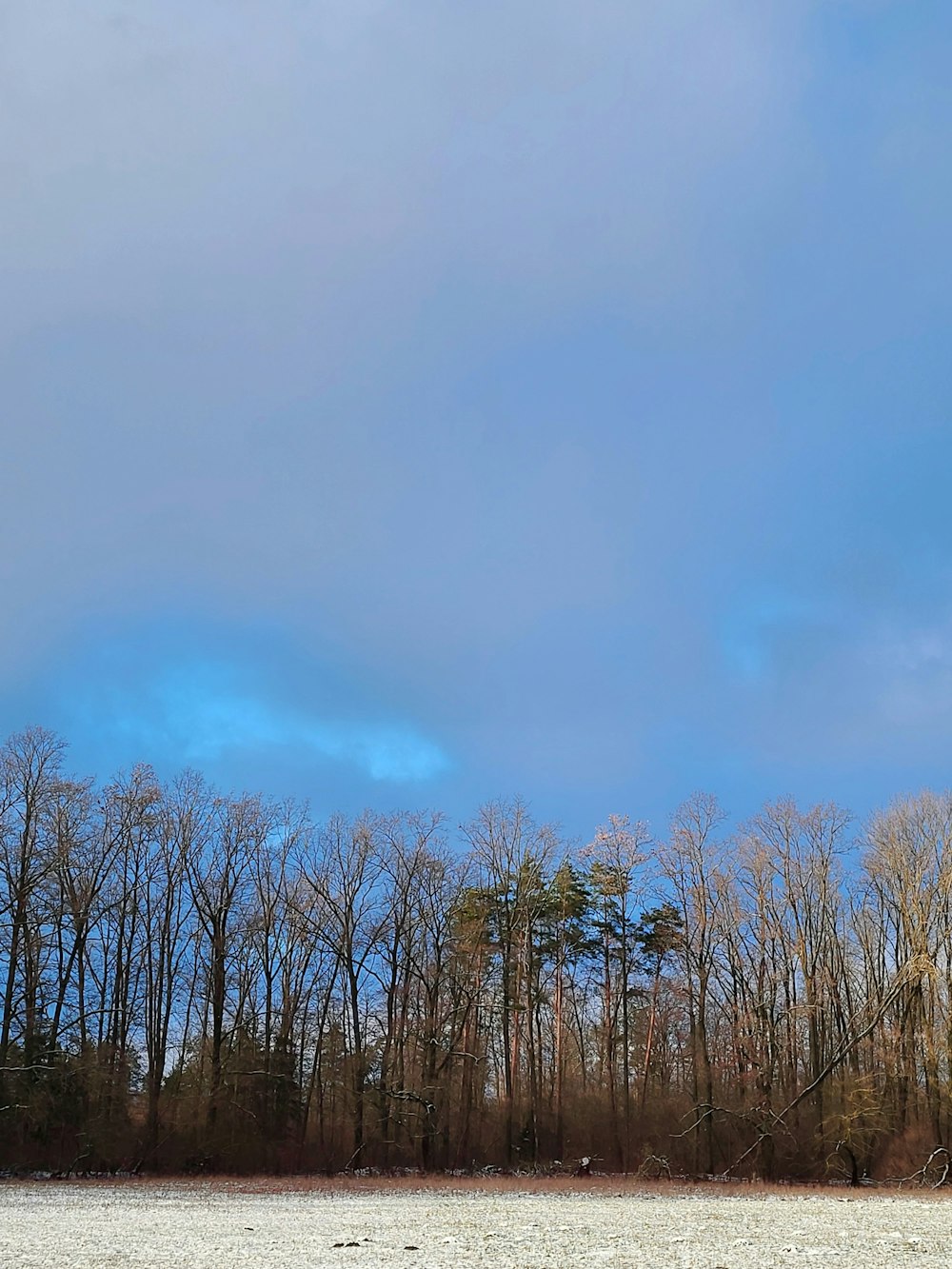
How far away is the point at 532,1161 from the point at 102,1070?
64.8 ft

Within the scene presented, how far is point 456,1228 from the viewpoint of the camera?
21891 mm

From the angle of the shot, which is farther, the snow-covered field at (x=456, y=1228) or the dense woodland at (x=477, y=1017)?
the dense woodland at (x=477, y=1017)

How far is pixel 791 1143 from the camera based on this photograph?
4644cm

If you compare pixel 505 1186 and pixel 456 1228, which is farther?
pixel 505 1186

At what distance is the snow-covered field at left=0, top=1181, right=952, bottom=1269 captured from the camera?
1612 centimetres

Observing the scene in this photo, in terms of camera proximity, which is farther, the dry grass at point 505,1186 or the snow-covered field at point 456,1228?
the dry grass at point 505,1186

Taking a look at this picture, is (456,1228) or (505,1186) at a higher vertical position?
(456,1228)

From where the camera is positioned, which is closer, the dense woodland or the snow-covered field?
the snow-covered field

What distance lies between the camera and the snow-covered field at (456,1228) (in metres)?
16.1

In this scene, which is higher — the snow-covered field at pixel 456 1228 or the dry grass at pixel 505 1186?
the snow-covered field at pixel 456 1228

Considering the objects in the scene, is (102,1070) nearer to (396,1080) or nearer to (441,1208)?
(396,1080)

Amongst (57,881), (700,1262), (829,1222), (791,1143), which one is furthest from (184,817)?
(700,1262)

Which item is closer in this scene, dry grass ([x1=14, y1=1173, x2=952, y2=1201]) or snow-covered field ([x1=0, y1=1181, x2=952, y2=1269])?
snow-covered field ([x1=0, y1=1181, x2=952, y2=1269])

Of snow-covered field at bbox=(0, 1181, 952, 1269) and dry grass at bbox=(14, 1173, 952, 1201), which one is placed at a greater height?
snow-covered field at bbox=(0, 1181, 952, 1269)
